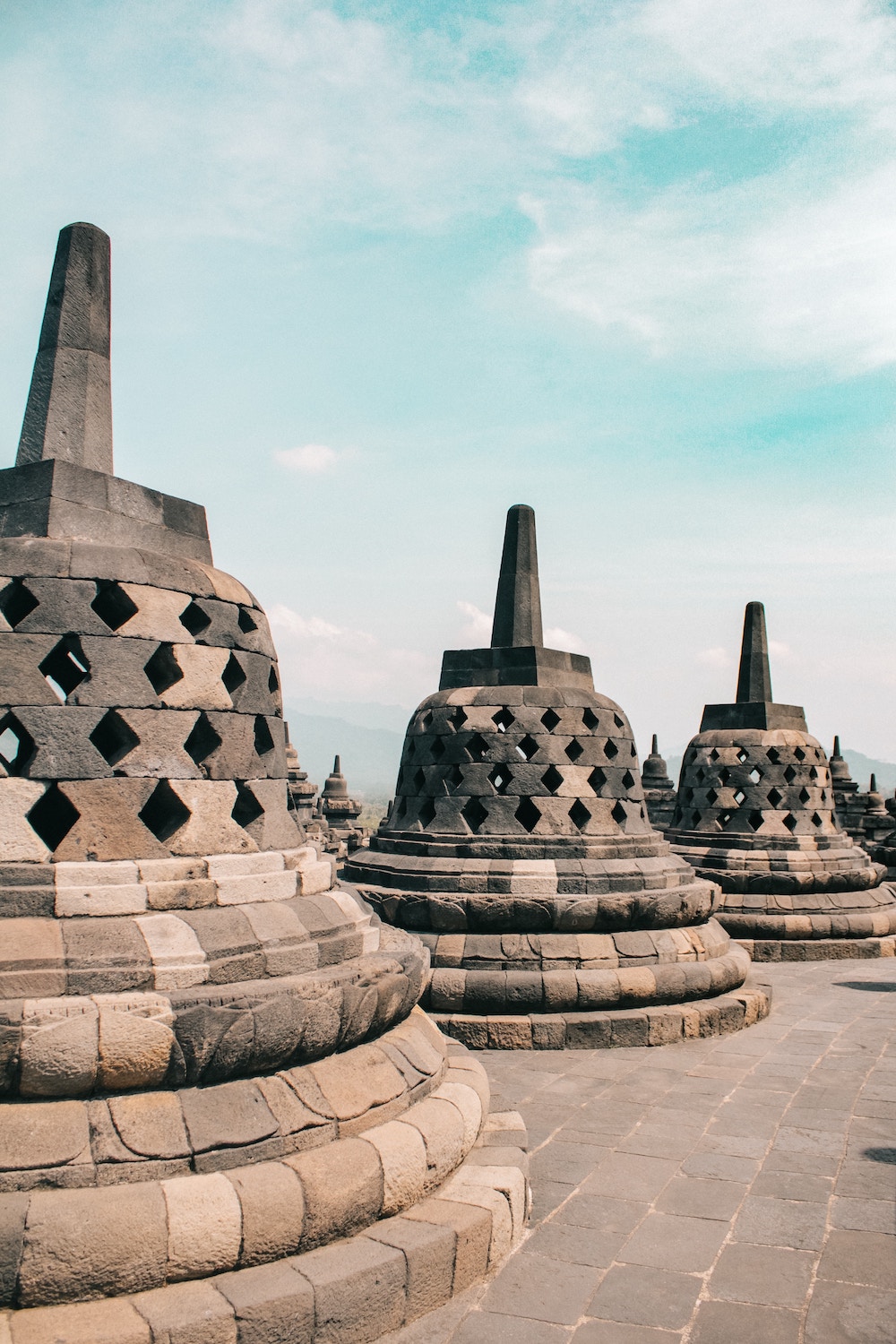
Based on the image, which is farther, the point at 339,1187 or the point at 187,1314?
the point at 339,1187

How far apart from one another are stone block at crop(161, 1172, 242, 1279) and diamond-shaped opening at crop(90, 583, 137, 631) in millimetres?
1988

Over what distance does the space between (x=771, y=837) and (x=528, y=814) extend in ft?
16.1

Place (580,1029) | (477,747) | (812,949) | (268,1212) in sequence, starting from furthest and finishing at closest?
1. (812,949)
2. (477,747)
3. (580,1029)
4. (268,1212)

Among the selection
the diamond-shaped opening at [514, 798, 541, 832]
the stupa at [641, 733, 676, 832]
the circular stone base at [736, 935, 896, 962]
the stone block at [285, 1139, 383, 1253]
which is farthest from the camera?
the stupa at [641, 733, 676, 832]

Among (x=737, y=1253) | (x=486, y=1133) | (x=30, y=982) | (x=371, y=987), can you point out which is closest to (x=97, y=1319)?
(x=30, y=982)

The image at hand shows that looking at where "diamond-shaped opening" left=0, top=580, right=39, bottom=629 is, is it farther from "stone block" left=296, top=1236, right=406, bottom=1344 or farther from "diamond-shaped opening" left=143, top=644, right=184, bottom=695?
"stone block" left=296, top=1236, right=406, bottom=1344

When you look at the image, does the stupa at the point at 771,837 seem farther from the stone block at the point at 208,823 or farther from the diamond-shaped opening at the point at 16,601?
the diamond-shaped opening at the point at 16,601

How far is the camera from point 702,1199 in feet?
13.8

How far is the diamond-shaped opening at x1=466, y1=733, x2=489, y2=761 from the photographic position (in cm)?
808

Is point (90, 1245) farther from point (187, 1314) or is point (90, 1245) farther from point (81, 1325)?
point (187, 1314)

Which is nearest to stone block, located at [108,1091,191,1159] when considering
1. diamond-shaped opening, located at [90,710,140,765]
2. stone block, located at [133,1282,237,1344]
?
stone block, located at [133,1282,237,1344]

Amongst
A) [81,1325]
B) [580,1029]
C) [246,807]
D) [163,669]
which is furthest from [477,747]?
[81,1325]

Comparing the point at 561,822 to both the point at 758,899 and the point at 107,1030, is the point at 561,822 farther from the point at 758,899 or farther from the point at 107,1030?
the point at 107,1030

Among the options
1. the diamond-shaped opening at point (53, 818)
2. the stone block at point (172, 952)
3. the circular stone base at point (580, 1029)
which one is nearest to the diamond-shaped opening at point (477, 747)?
the circular stone base at point (580, 1029)
